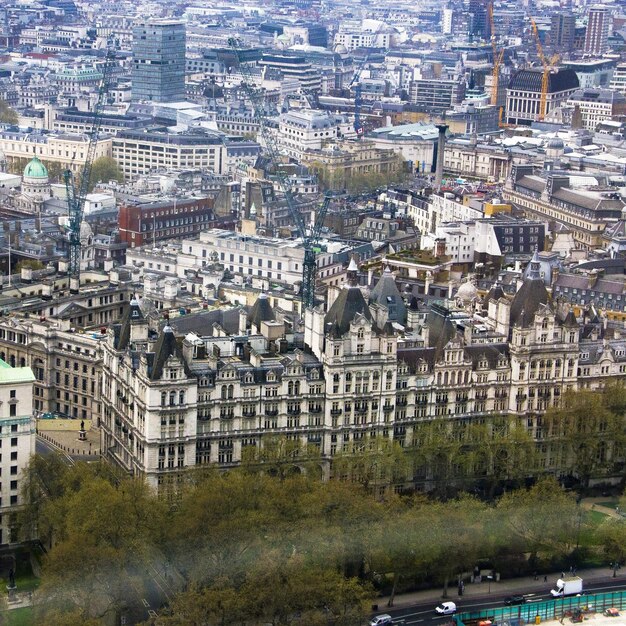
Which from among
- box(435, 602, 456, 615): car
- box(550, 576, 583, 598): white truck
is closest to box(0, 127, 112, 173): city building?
box(550, 576, 583, 598): white truck

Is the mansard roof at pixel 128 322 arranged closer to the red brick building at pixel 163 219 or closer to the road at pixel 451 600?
the road at pixel 451 600

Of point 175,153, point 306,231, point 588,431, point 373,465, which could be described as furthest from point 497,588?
point 175,153

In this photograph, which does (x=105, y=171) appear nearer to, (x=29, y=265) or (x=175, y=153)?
(x=175, y=153)

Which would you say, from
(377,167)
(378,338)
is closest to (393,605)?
(378,338)

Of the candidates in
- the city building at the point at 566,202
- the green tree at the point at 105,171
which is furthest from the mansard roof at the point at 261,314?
the green tree at the point at 105,171

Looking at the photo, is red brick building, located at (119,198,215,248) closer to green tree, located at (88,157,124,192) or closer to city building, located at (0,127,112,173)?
green tree, located at (88,157,124,192)

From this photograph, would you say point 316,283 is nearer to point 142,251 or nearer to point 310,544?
point 142,251
